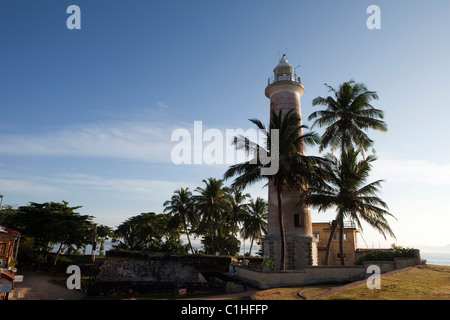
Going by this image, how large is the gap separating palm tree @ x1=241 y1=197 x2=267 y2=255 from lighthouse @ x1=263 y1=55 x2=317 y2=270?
18454 mm

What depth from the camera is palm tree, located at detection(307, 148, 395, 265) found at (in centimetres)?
2180

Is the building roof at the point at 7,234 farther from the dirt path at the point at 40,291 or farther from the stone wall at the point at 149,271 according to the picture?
the stone wall at the point at 149,271

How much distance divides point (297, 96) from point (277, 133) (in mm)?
7359

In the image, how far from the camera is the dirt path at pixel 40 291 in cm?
1975

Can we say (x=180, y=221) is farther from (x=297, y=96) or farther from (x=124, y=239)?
(x=297, y=96)

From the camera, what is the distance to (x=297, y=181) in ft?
74.0

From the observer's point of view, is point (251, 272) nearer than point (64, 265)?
Yes

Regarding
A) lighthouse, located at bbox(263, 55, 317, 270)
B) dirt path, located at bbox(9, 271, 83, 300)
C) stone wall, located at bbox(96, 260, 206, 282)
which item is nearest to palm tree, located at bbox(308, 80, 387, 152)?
lighthouse, located at bbox(263, 55, 317, 270)

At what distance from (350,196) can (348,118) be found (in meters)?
8.07

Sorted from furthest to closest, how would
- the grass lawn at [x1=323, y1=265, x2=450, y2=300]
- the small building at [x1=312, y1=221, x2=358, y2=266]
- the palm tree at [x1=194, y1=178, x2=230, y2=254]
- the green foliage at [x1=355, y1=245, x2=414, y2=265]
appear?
the palm tree at [x1=194, y1=178, x2=230, y2=254] < the small building at [x1=312, y1=221, x2=358, y2=266] < the green foliage at [x1=355, y1=245, x2=414, y2=265] < the grass lawn at [x1=323, y1=265, x2=450, y2=300]

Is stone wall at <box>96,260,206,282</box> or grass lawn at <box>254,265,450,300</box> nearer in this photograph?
grass lawn at <box>254,265,450,300</box>

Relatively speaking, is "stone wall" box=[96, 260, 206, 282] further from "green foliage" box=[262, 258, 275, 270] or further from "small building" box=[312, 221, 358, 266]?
Result: "small building" box=[312, 221, 358, 266]
